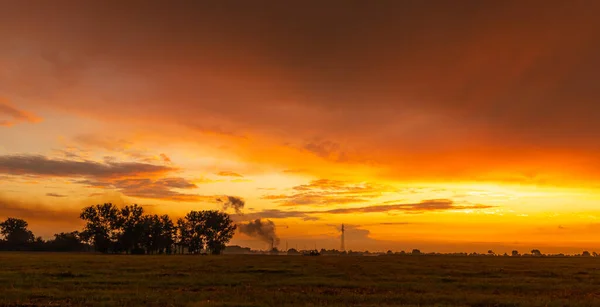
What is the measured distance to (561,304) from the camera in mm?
27734

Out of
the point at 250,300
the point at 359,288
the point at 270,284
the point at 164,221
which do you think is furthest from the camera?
the point at 164,221

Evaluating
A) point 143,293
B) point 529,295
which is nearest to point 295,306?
point 143,293

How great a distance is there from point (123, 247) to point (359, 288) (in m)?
162

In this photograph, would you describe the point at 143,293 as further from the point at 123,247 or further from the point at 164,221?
the point at 164,221

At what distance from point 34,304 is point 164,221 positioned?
180 metres

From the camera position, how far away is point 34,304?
24.9 metres

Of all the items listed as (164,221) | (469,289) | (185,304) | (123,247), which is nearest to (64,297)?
(185,304)

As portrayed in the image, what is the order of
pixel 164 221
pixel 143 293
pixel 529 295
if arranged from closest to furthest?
pixel 143 293 < pixel 529 295 < pixel 164 221

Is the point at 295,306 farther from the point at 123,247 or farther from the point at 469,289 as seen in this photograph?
the point at 123,247

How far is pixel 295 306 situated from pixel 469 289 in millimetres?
19272

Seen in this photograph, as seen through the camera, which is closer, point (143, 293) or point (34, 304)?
point (34, 304)

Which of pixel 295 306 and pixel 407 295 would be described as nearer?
pixel 295 306

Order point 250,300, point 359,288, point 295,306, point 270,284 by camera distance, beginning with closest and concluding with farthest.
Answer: point 295,306 < point 250,300 < point 359,288 < point 270,284

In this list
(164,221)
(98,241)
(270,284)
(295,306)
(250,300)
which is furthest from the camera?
(164,221)
